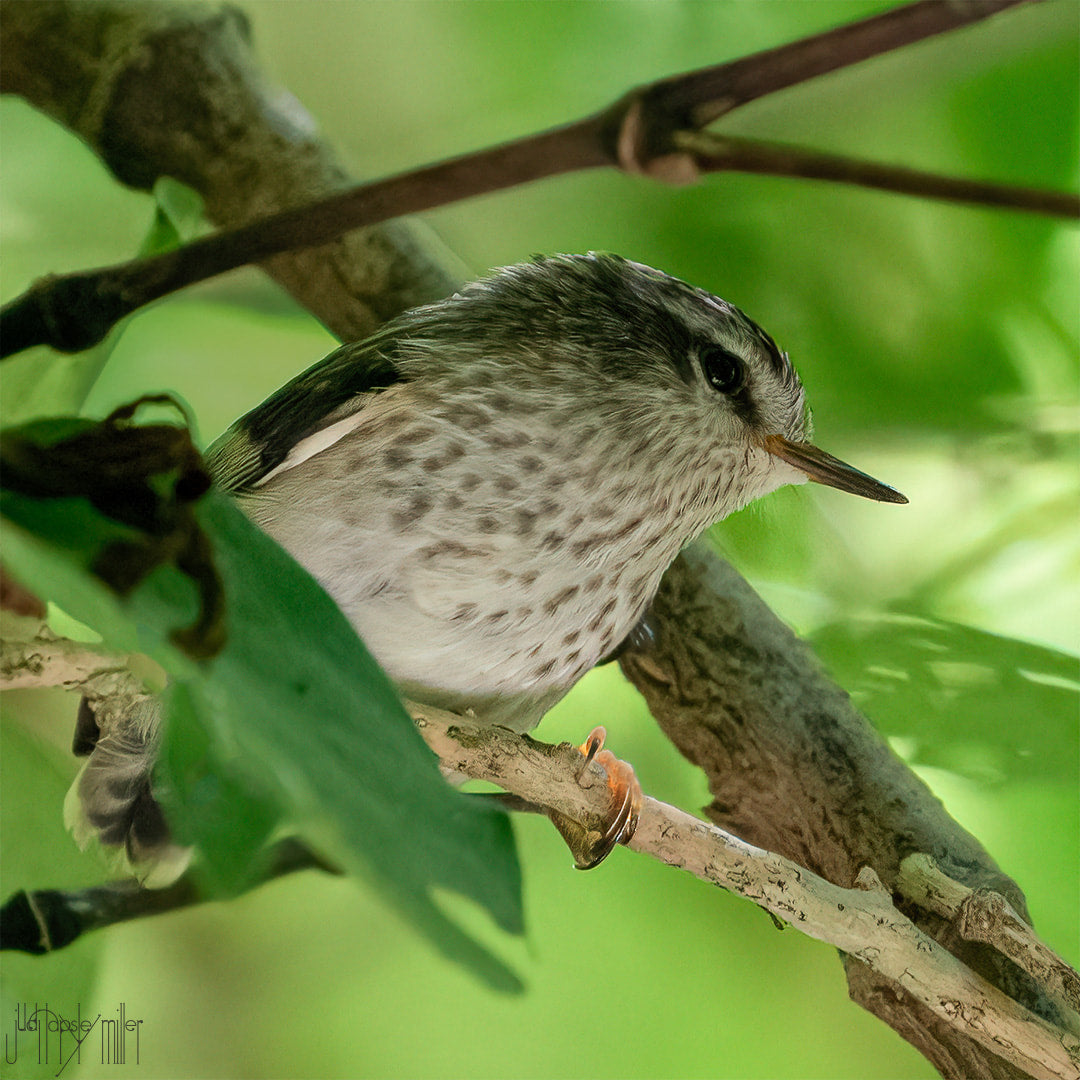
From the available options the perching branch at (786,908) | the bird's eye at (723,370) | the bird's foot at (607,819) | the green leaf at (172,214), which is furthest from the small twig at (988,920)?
the green leaf at (172,214)

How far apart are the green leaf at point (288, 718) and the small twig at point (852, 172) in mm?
298

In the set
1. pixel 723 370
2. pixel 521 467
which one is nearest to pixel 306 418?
pixel 521 467

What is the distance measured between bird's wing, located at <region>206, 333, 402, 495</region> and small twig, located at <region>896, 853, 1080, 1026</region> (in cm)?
36

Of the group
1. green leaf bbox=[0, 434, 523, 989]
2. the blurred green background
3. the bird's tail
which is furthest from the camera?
the blurred green background

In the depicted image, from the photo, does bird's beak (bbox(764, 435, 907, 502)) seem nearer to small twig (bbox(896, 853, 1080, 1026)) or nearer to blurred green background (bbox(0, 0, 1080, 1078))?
blurred green background (bbox(0, 0, 1080, 1078))

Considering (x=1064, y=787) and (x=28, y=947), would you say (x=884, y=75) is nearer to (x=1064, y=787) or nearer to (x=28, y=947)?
(x=1064, y=787)

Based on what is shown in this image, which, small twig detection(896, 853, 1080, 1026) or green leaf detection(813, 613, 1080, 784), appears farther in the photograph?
green leaf detection(813, 613, 1080, 784)

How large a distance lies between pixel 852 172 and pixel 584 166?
133mm

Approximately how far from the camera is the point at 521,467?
1.46 ft

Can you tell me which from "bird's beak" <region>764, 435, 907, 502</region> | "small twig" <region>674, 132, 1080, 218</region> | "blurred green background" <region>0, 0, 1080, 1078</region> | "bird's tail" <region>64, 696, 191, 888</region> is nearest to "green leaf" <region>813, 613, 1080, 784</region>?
"blurred green background" <region>0, 0, 1080, 1078</region>

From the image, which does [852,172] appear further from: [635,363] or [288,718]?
[288,718]

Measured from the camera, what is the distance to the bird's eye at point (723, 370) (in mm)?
499

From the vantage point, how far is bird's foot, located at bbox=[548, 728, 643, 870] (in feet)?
1.47

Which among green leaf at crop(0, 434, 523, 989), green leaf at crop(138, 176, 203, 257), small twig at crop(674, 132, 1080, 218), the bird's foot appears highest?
small twig at crop(674, 132, 1080, 218)
